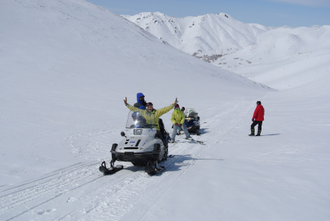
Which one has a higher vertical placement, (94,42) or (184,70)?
(94,42)

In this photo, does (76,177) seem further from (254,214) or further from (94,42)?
(94,42)

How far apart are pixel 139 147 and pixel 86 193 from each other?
182 cm

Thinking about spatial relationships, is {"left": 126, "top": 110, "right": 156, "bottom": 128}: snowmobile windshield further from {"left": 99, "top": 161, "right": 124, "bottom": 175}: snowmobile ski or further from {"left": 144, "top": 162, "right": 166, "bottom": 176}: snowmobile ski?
{"left": 99, "top": 161, "right": 124, "bottom": 175}: snowmobile ski

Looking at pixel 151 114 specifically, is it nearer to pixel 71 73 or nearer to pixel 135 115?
pixel 135 115

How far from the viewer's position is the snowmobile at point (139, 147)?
6.42 meters

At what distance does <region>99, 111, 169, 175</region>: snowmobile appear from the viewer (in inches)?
253

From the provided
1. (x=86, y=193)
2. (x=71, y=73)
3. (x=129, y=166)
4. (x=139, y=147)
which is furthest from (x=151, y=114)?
(x=71, y=73)

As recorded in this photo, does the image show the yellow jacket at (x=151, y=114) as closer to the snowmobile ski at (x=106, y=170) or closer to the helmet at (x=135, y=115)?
the helmet at (x=135, y=115)

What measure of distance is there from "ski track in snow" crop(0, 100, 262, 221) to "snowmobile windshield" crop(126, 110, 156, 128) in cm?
123

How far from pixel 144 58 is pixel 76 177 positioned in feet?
156

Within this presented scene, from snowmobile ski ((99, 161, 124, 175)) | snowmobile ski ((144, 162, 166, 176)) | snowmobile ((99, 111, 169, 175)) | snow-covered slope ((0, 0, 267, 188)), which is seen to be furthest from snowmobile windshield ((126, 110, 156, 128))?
snow-covered slope ((0, 0, 267, 188))

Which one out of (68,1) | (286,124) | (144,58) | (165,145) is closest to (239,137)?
(286,124)

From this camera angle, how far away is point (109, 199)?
491cm

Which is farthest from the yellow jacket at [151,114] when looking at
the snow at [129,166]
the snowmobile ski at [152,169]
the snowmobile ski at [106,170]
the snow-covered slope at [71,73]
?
the snow-covered slope at [71,73]
